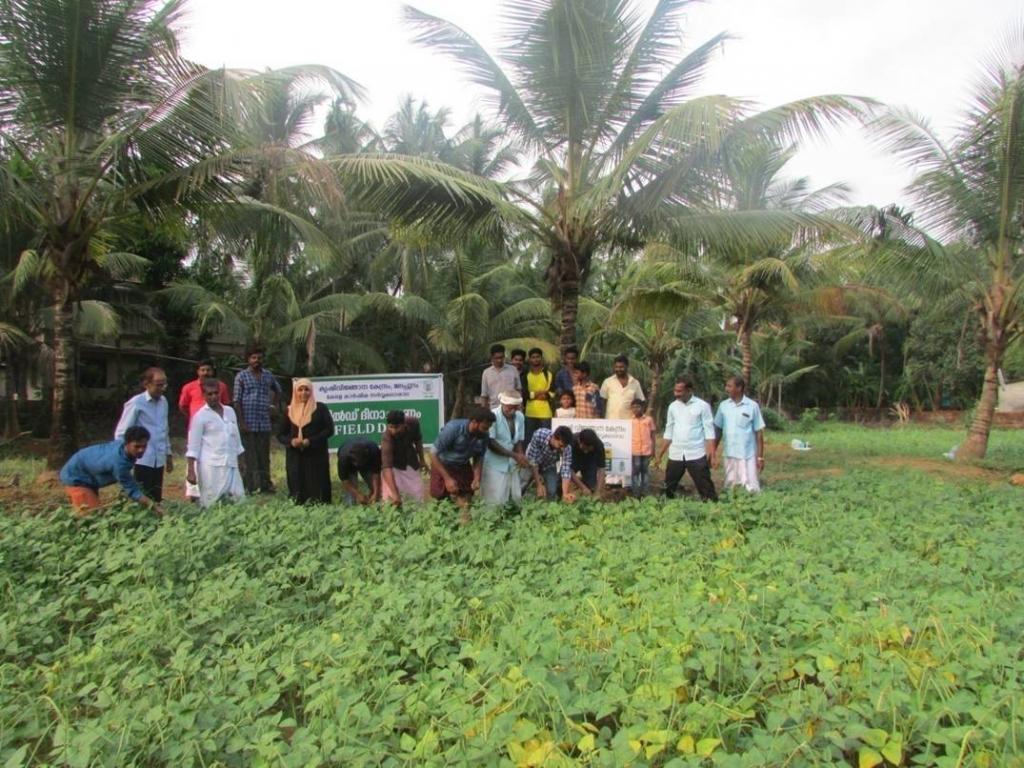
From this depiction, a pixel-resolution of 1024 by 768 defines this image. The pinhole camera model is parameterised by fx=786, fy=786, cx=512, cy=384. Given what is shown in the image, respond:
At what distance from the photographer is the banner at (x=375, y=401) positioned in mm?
9250

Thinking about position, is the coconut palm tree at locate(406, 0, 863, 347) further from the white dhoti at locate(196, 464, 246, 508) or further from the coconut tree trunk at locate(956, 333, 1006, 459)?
the coconut tree trunk at locate(956, 333, 1006, 459)

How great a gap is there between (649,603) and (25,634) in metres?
3.05

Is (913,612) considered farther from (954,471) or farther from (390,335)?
(390,335)

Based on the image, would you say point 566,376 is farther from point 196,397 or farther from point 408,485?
point 196,397

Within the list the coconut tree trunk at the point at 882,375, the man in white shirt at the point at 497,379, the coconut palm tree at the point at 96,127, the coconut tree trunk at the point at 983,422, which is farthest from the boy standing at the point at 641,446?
the coconut tree trunk at the point at 882,375

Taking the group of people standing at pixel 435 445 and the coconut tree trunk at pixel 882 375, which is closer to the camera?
the group of people standing at pixel 435 445

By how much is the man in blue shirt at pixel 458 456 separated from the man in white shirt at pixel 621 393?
2.15 metres

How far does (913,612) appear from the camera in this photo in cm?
360

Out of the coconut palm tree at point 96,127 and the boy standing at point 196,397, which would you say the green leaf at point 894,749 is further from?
the coconut palm tree at point 96,127

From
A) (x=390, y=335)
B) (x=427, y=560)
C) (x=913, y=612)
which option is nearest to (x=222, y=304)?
(x=390, y=335)

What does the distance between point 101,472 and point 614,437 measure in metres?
4.84

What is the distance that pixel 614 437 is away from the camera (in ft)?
27.5

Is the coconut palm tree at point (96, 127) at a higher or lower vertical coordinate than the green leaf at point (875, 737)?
higher

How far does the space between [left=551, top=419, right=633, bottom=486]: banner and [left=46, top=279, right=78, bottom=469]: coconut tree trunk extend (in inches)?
226
